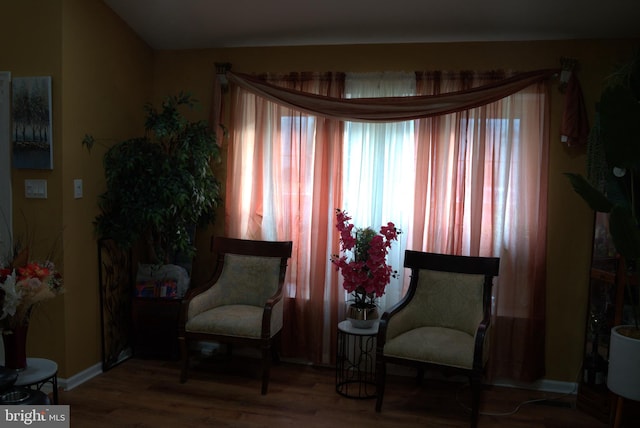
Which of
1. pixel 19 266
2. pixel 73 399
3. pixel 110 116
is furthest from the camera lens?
pixel 110 116

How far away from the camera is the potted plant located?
2471 millimetres

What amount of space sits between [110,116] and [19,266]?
151 cm

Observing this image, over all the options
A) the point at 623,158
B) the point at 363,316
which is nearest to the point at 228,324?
the point at 363,316

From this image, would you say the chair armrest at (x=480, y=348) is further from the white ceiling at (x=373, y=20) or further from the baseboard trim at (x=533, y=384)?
the white ceiling at (x=373, y=20)

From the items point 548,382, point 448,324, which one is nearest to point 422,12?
point 448,324

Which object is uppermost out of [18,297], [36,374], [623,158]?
[623,158]

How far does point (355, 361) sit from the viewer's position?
146 inches

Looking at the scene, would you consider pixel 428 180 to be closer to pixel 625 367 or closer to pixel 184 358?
pixel 625 367

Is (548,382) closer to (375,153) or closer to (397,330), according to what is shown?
(397,330)

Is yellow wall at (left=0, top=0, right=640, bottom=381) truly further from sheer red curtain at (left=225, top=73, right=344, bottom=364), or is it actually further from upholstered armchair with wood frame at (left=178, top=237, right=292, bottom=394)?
upholstered armchair with wood frame at (left=178, top=237, right=292, bottom=394)

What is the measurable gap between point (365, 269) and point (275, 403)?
1014 millimetres

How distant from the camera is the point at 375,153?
3.73 meters

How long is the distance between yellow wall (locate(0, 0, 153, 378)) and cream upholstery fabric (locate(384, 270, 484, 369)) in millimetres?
2023

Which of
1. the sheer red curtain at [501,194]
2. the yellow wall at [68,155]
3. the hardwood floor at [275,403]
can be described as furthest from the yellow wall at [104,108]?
the hardwood floor at [275,403]
